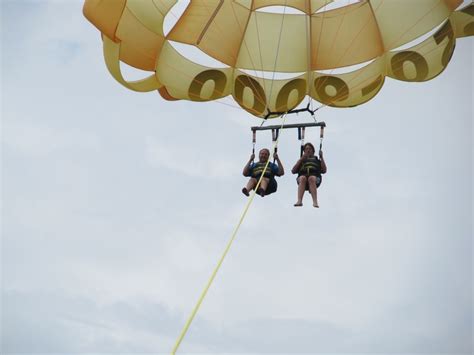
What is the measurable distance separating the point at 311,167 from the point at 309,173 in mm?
82

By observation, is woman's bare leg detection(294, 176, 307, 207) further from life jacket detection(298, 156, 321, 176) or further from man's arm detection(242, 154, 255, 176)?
man's arm detection(242, 154, 255, 176)

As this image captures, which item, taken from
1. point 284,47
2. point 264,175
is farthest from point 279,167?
point 284,47

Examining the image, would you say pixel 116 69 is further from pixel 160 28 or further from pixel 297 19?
pixel 297 19

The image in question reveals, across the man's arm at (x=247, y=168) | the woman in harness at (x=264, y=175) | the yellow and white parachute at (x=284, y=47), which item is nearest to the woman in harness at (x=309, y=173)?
the woman in harness at (x=264, y=175)

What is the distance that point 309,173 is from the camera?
8.57m

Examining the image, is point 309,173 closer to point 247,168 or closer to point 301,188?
point 301,188

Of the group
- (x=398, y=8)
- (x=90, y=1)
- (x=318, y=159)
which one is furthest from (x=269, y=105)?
(x=90, y=1)

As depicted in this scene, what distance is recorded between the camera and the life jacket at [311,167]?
28.0 ft

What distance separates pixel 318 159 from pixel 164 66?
2.61 metres

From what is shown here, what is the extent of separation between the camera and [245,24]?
379 inches

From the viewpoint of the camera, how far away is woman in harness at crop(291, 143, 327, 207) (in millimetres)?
8492

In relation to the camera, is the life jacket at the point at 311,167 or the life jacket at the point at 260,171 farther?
the life jacket at the point at 260,171

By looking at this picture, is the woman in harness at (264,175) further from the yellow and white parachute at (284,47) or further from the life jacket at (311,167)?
the yellow and white parachute at (284,47)

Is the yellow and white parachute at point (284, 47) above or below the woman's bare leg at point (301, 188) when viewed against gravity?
above
